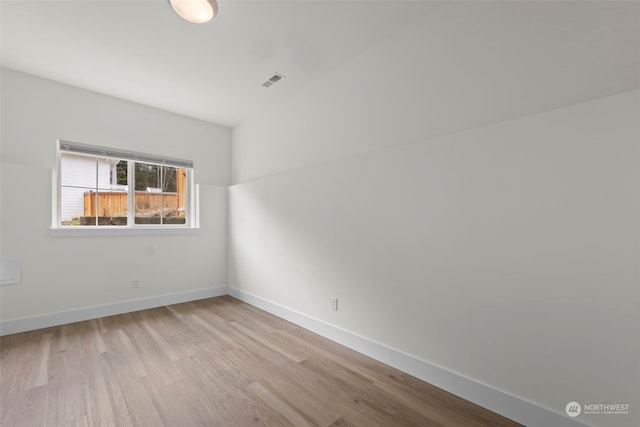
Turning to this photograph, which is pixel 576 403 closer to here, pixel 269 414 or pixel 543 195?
pixel 543 195

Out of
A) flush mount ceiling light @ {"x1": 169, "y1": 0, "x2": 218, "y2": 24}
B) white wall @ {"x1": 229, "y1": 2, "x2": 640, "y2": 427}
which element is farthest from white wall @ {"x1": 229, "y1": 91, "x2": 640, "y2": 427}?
flush mount ceiling light @ {"x1": 169, "y1": 0, "x2": 218, "y2": 24}

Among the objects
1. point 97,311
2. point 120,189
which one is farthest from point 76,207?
point 97,311

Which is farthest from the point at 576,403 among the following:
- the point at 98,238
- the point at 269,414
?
the point at 98,238

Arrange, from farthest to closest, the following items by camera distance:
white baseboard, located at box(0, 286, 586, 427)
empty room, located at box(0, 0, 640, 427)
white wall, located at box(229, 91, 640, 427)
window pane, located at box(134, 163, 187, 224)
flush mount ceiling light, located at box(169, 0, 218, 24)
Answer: window pane, located at box(134, 163, 187, 224) < flush mount ceiling light, located at box(169, 0, 218, 24) < white baseboard, located at box(0, 286, 586, 427) < empty room, located at box(0, 0, 640, 427) < white wall, located at box(229, 91, 640, 427)

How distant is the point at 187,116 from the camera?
13.2 ft

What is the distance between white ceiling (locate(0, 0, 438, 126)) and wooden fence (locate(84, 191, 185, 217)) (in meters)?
1.28

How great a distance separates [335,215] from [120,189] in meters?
2.94

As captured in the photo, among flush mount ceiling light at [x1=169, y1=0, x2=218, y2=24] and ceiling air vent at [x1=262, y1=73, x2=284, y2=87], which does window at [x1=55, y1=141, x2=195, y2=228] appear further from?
flush mount ceiling light at [x1=169, y1=0, x2=218, y2=24]

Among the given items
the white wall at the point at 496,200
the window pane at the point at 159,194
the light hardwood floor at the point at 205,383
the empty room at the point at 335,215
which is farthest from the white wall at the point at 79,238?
the white wall at the point at 496,200

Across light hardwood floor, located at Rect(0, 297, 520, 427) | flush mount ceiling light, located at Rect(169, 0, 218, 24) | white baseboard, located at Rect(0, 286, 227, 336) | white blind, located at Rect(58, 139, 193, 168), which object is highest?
flush mount ceiling light, located at Rect(169, 0, 218, 24)

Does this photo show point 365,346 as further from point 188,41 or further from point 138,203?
point 138,203

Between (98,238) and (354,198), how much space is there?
3.09 m

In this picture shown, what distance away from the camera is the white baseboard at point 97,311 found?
9.11ft

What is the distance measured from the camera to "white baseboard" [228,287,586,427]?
151cm
